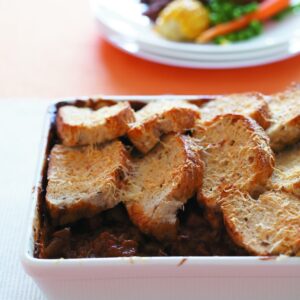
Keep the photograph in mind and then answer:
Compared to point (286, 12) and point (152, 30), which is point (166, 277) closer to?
point (152, 30)

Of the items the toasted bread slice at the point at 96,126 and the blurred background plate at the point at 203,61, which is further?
the blurred background plate at the point at 203,61

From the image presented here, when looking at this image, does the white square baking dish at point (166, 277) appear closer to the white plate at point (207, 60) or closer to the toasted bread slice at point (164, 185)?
the toasted bread slice at point (164, 185)

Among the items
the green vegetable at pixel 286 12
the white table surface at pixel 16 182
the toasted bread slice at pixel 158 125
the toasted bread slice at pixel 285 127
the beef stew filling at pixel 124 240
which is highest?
the toasted bread slice at pixel 285 127

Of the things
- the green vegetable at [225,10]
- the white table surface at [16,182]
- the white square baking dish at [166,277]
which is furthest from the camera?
the green vegetable at [225,10]

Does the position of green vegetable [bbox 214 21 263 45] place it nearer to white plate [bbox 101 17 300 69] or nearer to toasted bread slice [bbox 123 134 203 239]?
white plate [bbox 101 17 300 69]

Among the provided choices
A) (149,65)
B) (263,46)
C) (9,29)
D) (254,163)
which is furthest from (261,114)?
(9,29)

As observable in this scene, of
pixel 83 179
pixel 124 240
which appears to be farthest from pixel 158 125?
pixel 124 240

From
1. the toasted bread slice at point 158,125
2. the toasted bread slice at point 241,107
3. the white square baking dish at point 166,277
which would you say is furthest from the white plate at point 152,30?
the white square baking dish at point 166,277

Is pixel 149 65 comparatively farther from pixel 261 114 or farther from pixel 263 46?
pixel 261 114
